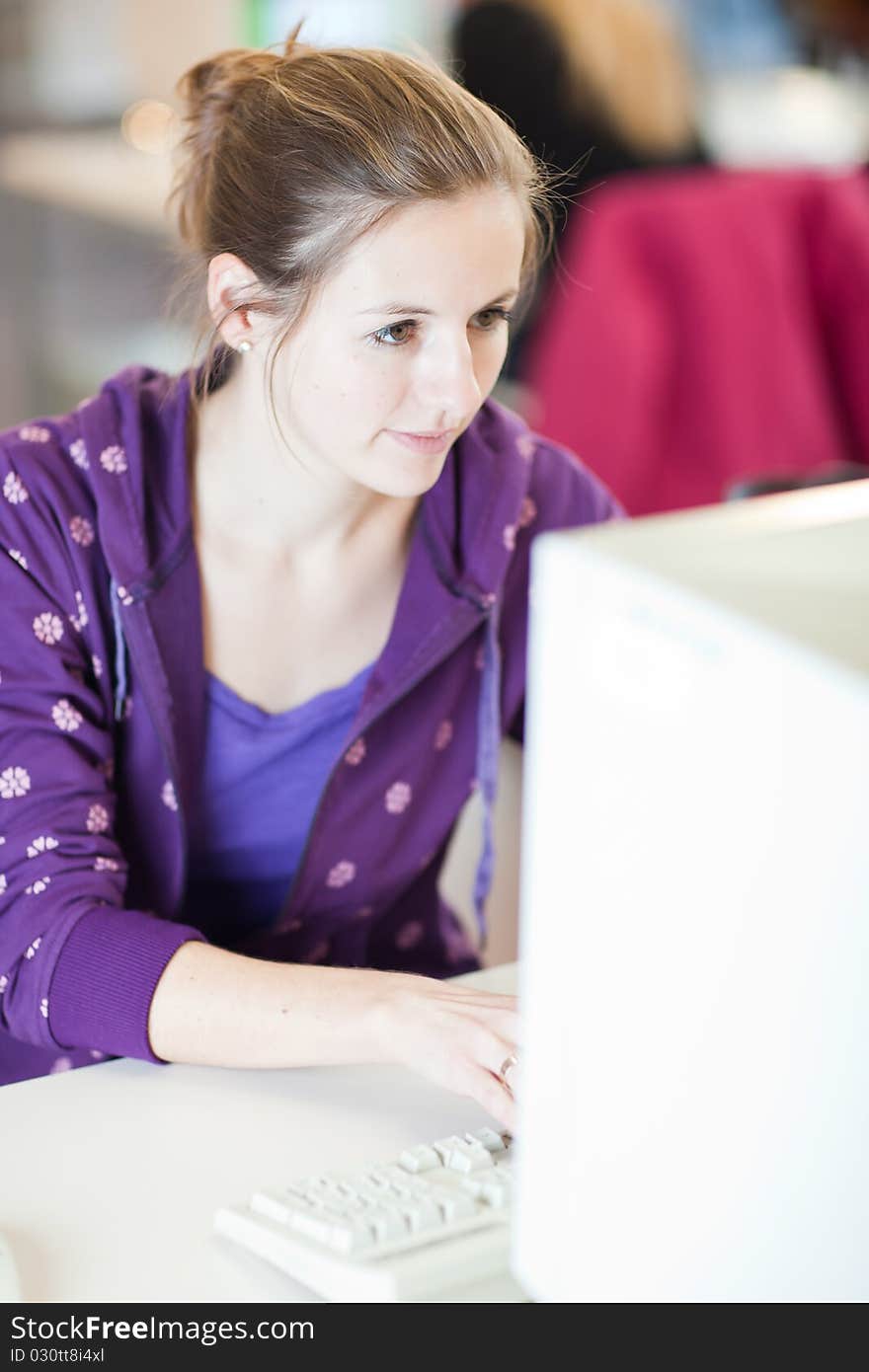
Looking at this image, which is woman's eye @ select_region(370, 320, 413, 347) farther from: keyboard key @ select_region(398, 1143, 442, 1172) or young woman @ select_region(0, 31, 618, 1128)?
keyboard key @ select_region(398, 1143, 442, 1172)

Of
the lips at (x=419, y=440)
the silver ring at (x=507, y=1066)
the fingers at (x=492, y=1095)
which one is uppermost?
the lips at (x=419, y=440)

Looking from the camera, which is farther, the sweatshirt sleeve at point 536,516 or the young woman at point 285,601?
the sweatshirt sleeve at point 536,516

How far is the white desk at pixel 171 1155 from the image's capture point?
0.71 metres

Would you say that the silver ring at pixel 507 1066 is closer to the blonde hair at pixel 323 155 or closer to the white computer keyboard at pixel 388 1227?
the white computer keyboard at pixel 388 1227

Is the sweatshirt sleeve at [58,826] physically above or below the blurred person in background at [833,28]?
below

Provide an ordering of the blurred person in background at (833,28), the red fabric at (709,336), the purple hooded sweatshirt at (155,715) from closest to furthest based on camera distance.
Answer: the purple hooded sweatshirt at (155,715), the red fabric at (709,336), the blurred person in background at (833,28)

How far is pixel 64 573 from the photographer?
96 centimetres

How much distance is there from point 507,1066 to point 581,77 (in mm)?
1915

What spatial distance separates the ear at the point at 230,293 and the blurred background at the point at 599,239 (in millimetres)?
300

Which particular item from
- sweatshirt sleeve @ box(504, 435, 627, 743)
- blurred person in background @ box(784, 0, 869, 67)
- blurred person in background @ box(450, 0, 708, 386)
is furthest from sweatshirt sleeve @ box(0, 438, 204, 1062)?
blurred person in background @ box(784, 0, 869, 67)

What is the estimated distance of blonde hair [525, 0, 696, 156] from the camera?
7.77 ft

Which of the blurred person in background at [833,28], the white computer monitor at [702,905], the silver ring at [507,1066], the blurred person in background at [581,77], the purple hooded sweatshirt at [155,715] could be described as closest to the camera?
the white computer monitor at [702,905]

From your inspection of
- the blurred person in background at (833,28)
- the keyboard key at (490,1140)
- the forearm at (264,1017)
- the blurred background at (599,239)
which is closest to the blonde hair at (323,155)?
the blurred background at (599,239)

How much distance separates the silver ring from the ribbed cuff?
0.20 meters
